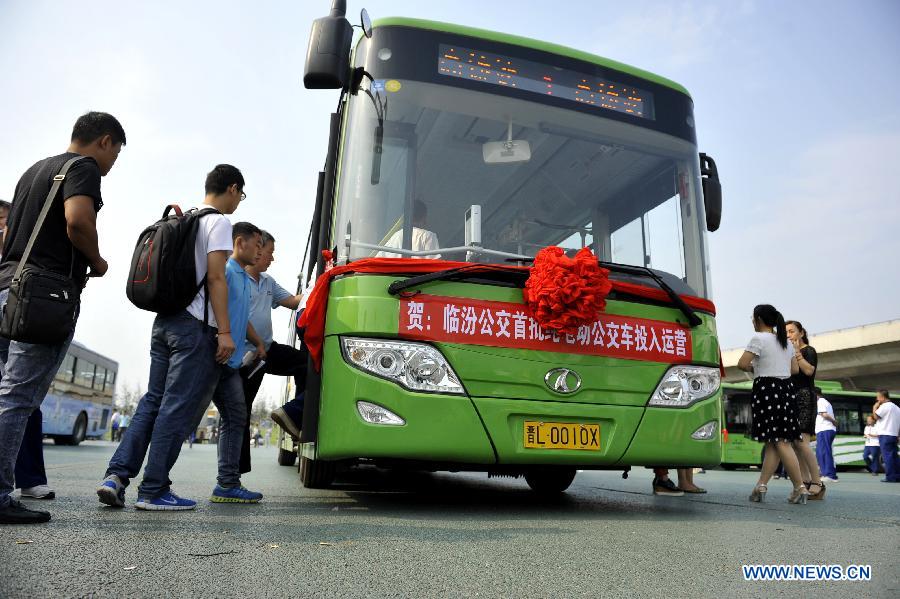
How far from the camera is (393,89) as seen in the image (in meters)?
4.74

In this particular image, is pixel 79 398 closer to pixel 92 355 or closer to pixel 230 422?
pixel 92 355

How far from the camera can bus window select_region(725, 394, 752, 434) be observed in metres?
19.9

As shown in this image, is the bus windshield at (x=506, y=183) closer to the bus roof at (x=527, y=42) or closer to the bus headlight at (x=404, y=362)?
the bus roof at (x=527, y=42)

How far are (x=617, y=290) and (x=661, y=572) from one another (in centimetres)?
223

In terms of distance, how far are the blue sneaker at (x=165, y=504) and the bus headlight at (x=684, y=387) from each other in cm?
288

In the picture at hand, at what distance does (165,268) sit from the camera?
13.1 feet

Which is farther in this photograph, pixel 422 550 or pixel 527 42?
pixel 527 42

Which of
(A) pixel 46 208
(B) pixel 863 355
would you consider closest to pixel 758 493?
(A) pixel 46 208

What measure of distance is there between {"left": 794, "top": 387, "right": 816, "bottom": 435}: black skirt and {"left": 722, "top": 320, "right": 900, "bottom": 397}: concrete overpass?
29622mm

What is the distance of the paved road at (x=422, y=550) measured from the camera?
238cm

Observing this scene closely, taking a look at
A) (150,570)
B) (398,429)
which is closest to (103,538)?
(150,570)

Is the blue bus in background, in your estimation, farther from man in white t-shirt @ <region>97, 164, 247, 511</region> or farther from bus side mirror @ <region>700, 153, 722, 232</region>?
bus side mirror @ <region>700, 153, 722, 232</region>

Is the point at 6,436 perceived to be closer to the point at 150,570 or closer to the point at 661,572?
the point at 150,570
